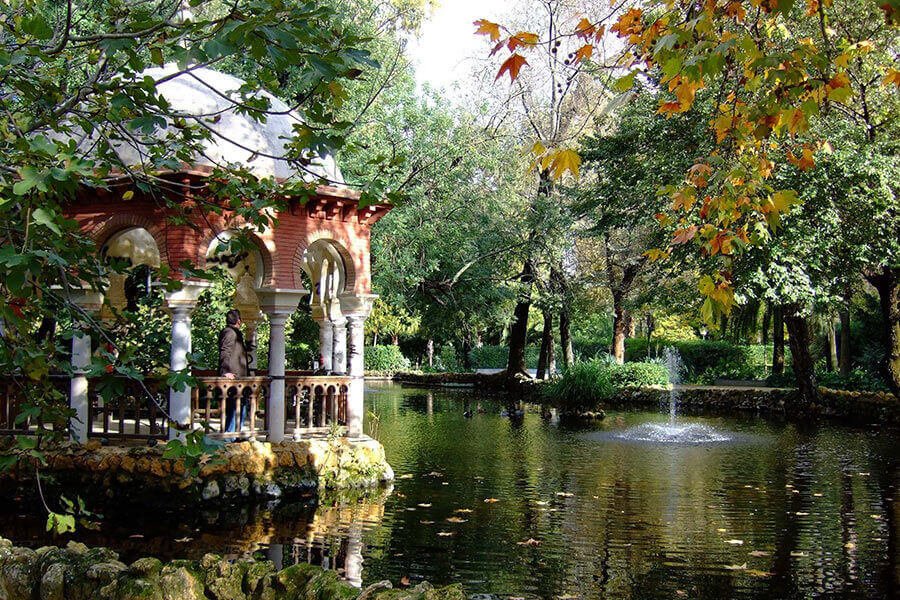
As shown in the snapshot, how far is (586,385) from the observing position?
25.5m

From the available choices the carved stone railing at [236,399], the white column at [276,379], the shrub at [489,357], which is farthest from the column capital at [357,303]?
the shrub at [489,357]

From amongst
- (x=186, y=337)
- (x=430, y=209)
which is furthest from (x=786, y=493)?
(x=430, y=209)

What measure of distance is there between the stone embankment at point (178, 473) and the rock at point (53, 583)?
4575 millimetres

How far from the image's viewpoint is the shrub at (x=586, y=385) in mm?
25359

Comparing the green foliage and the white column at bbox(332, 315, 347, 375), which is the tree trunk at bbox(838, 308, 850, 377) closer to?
the green foliage

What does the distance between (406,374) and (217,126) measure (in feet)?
104

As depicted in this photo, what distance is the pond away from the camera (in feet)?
23.9

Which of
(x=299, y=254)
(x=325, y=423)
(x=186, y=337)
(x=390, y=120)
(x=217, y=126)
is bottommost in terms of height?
(x=325, y=423)

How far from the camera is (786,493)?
1155 cm

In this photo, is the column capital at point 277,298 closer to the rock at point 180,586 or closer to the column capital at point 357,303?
Answer: the column capital at point 357,303

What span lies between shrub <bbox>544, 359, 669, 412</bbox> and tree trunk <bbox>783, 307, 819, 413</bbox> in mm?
5184

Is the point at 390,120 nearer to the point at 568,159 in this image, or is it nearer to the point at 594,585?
the point at 594,585

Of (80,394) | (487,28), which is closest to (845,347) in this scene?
(80,394)

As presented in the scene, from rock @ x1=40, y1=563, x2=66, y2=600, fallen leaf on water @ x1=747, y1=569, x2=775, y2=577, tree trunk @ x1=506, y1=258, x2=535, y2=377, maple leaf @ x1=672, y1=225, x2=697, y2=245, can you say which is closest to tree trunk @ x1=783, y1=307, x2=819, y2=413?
tree trunk @ x1=506, y1=258, x2=535, y2=377
